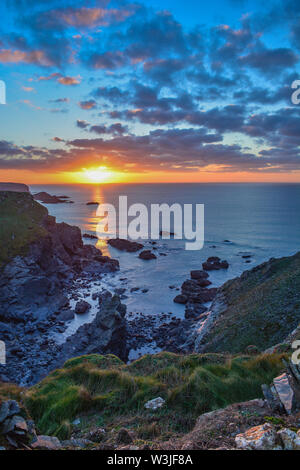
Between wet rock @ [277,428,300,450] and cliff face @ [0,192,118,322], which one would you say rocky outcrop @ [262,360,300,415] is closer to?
wet rock @ [277,428,300,450]

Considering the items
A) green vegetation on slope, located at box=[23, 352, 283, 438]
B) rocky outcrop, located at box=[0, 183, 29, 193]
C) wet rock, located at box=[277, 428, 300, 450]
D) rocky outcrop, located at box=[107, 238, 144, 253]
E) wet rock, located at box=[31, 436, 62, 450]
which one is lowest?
rocky outcrop, located at box=[107, 238, 144, 253]

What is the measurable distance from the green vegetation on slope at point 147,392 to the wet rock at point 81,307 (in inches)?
1146

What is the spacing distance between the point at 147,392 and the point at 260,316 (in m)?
16.1

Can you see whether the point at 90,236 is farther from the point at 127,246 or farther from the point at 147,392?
the point at 147,392

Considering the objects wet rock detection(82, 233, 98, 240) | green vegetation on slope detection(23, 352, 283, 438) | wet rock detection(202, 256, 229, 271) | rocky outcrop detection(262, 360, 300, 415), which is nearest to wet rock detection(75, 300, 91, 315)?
green vegetation on slope detection(23, 352, 283, 438)

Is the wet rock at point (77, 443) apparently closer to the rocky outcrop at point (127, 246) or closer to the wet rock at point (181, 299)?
the wet rock at point (181, 299)

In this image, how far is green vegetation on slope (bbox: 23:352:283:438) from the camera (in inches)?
280

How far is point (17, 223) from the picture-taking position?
2165 inches

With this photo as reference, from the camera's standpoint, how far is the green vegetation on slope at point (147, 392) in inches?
280

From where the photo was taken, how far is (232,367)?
935 cm

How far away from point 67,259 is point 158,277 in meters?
→ 21.7
